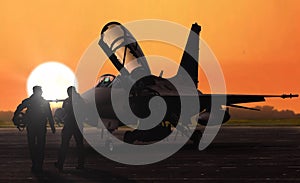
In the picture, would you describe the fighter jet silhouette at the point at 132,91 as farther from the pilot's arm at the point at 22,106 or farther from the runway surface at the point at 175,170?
the pilot's arm at the point at 22,106

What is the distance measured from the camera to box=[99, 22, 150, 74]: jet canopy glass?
22828 mm

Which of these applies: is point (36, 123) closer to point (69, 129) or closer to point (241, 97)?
point (69, 129)

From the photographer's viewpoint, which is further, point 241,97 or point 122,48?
point 241,97

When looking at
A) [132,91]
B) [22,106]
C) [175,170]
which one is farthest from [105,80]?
[175,170]

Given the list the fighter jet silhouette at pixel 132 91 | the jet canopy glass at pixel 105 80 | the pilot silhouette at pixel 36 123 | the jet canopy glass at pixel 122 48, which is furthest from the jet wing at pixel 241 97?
the pilot silhouette at pixel 36 123

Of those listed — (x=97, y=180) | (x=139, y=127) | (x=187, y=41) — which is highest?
(x=187, y=41)

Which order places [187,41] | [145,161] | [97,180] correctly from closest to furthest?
[97,180] → [145,161] → [187,41]

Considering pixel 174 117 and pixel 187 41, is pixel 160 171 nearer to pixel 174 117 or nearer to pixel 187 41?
pixel 174 117

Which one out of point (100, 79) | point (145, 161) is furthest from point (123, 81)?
point (145, 161)

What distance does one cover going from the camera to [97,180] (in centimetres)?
1223

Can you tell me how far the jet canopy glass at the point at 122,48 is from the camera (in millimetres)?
22828

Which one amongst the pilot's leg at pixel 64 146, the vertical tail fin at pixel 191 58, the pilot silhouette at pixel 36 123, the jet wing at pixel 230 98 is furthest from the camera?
the vertical tail fin at pixel 191 58

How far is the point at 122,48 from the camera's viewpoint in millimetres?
23281

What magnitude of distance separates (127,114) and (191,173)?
30.0ft
